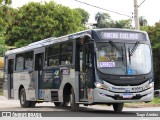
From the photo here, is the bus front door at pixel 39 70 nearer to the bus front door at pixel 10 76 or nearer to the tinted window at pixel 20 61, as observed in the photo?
the tinted window at pixel 20 61

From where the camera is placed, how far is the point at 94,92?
18.0m

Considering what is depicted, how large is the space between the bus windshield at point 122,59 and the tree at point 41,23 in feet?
124

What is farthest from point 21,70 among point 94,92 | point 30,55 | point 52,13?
point 52,13

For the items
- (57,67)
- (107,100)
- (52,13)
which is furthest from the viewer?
(52,13)

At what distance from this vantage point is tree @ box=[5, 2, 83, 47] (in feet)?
186

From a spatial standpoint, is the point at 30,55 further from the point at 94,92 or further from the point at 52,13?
the point at 52,13

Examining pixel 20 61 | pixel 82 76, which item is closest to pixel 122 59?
pixel 82 76

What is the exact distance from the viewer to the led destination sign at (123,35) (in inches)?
736

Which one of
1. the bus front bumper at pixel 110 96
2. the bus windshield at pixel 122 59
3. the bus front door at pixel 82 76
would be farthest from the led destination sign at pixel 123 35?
the bus front bumper at pixel 110 96

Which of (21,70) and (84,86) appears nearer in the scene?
(84,86)

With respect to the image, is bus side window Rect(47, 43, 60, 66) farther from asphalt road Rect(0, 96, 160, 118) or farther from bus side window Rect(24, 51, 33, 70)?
bus side window Rect(24, 51, 33, 70)

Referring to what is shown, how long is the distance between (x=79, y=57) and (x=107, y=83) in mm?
1916

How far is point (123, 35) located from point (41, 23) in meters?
38.7

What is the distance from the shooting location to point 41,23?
187ft
